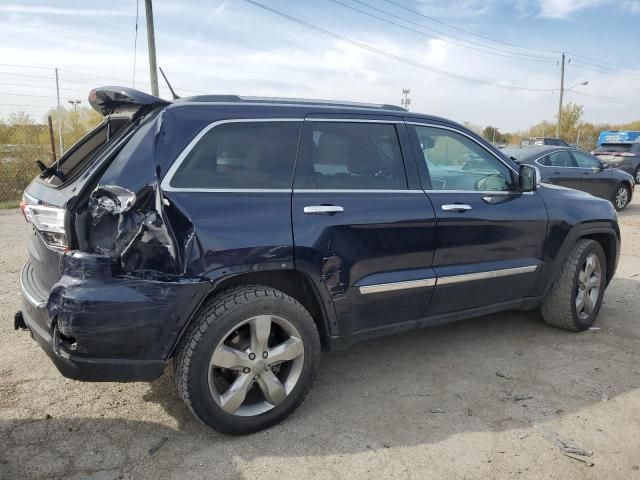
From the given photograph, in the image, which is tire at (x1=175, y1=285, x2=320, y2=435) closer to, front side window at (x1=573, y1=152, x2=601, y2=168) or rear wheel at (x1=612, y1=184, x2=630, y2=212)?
front side window at (x1=573, y1=152, x2=601, y2=168)

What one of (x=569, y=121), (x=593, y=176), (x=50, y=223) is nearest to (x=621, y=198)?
(x=593, y=176)

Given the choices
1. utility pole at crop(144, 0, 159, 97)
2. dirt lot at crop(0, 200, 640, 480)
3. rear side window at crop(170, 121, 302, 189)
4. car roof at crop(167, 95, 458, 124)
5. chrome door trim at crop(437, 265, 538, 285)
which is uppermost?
utility pole at crop(144, 0, 159, 97)

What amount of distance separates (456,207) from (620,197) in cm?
1088

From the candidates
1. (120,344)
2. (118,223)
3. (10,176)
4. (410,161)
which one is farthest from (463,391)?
(10,176)

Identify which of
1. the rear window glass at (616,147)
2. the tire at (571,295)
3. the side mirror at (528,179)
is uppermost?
the rear window glass at (616,147)

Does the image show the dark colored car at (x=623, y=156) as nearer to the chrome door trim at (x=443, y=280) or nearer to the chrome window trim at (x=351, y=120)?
the chrome door trim at (x=443, y=280)

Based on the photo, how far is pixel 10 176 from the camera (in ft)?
40.0

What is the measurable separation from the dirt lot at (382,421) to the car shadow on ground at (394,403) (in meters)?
0.01

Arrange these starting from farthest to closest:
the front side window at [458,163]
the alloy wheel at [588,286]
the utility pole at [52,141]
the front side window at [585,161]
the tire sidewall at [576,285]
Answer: the utility pole at [52,141] < the front side window at [585,161] < the alloy wheel at [588,286] < the tire sidewall at [576,285] < the front side window at [458,163]

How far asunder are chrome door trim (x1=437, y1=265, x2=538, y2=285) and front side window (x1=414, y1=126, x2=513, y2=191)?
2.02 feet

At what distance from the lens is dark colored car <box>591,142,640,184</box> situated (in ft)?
62.0

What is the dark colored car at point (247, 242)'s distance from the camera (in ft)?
8.32

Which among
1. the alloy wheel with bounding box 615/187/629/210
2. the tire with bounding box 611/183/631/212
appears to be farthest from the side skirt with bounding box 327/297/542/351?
the alloy wheel with bounding box 615/187/629/210

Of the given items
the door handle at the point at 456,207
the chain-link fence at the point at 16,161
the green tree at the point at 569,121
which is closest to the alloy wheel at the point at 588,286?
the door handle at the point at 456,207
